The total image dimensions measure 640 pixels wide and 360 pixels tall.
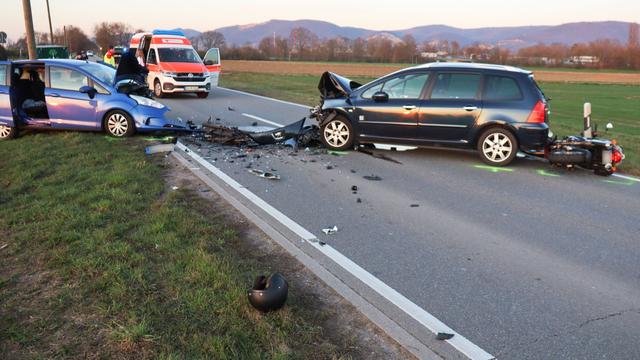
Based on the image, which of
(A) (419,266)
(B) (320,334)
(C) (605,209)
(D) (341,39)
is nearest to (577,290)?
(A) (419,266)

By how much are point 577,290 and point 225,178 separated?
499cm

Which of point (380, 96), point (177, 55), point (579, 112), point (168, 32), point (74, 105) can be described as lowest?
point (579, 112)

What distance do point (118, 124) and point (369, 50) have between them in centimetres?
10943

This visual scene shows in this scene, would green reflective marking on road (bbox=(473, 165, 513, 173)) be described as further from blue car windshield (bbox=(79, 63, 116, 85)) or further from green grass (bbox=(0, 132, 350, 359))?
blue car windshield (bbox=(79, 63, 116, 85))

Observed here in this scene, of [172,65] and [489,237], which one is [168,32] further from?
[489,237]

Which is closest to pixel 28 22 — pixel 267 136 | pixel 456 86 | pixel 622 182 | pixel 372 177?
pixel 267 136

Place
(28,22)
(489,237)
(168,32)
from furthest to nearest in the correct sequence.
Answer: (168,32), (28,22), (489,237)

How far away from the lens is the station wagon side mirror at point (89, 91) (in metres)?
10.5

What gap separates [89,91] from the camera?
416 inches

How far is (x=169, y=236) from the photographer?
5090 mm

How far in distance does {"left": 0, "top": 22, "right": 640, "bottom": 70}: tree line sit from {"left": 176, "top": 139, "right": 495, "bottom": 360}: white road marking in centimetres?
9153

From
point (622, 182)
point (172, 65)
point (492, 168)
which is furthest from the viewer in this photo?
point (172, 65)

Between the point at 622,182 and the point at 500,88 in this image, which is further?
the point at 500,88

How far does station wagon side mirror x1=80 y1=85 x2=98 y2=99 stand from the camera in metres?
10.5
